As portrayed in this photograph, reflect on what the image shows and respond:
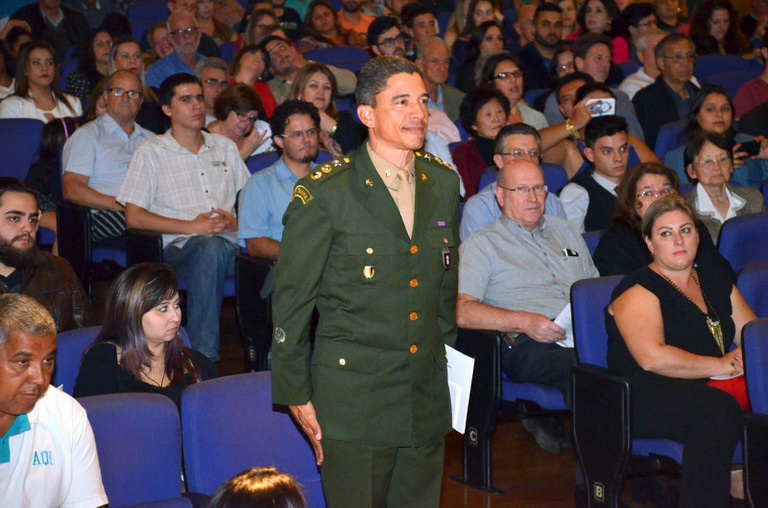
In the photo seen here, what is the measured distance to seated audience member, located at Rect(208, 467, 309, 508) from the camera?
154cm

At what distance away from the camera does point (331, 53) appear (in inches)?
295

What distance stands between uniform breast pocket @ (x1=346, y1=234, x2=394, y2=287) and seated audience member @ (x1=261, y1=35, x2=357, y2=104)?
4098mm

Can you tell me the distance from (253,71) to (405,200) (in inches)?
156

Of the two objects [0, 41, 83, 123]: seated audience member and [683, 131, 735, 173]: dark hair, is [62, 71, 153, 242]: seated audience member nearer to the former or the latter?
[0, 41, 83, 123]: seated audience member

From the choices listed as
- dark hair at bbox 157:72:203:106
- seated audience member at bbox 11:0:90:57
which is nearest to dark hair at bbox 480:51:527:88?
dark hair at bbox 157:72:203:106

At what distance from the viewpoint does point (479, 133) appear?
5426 mm

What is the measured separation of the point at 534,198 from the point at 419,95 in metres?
1.77

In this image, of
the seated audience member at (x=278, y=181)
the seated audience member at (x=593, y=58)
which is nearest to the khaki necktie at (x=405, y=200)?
the seated audience member at (x=278, y=181)

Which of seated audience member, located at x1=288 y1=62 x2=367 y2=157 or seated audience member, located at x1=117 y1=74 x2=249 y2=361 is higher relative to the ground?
seated audience member, located at x1=288 y1=62 x2=367 y2=157

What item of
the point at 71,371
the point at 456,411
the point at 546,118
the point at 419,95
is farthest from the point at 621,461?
the point at 546,118

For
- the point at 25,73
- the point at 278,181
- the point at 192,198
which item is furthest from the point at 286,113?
the point at 25,73

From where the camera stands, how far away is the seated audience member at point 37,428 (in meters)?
2.21

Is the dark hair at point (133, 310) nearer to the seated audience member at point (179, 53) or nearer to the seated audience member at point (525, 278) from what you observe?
the seated audience member at point (525, 278)

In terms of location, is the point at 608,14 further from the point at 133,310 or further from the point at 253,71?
the point at 133,310
